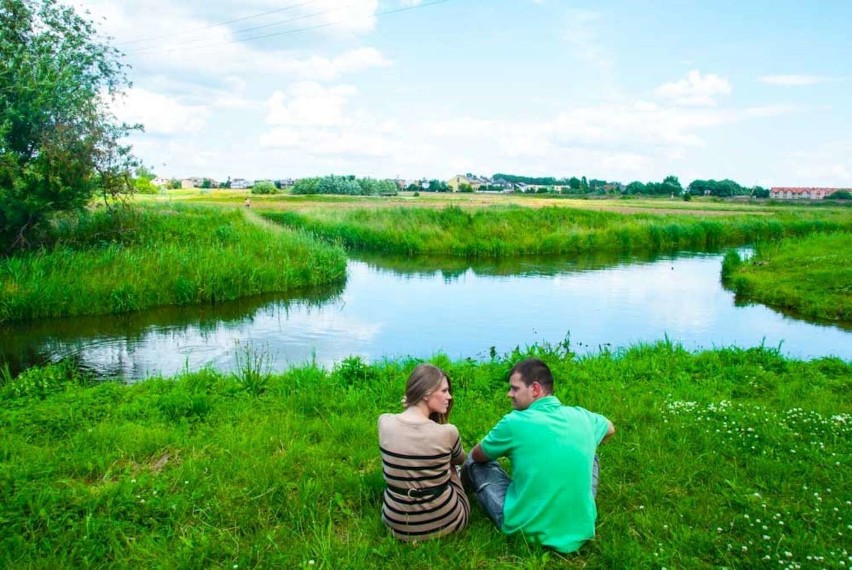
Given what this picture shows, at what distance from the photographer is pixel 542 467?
334 cm

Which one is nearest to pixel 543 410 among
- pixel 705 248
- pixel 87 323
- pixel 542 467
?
pixel 542 467

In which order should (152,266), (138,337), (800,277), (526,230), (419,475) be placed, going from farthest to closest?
1. (526,230)
2. (800,277)
3. (152,266)
4. (138,337)
5. (419,475)

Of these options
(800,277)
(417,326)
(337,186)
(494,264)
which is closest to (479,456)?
(417,326)

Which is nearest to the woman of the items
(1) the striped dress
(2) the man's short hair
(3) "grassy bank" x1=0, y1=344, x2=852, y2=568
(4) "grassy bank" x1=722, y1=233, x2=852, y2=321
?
(1) the striped dress

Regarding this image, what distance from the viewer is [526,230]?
2872 centimetres

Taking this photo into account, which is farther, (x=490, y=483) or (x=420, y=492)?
(x=490, y=483)

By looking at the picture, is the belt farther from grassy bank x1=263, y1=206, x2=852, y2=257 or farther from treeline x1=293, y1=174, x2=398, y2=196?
treeline x1=293, y1=174, x2=398, y2=196

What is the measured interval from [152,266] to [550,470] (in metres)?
13.4

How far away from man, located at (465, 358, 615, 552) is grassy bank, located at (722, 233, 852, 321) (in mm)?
13218

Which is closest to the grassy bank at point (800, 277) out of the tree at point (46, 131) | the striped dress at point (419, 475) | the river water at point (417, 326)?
the river water at point (417, 326)

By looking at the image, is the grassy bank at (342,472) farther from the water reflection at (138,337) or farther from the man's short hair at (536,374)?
the water reflection at (138,337)

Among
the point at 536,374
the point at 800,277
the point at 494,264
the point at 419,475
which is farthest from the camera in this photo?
the point at 494,264

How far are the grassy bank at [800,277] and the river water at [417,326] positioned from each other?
71 centimetres

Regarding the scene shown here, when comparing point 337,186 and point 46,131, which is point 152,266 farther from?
point 337,186
